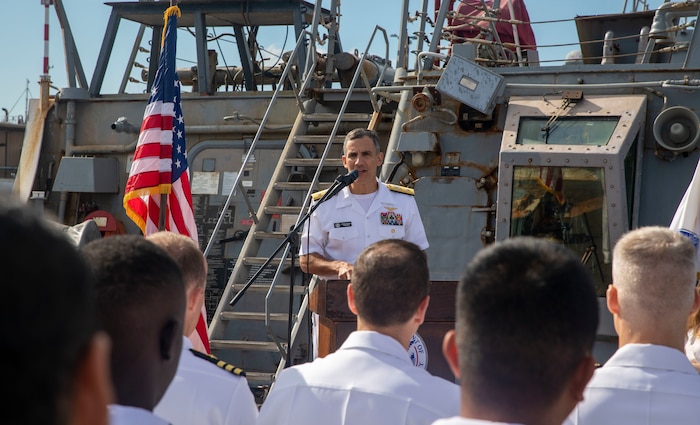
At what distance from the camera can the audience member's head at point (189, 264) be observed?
285 centimetres

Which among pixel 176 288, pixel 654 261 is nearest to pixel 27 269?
pixel 176 288

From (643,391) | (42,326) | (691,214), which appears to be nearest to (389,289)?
(643,391)

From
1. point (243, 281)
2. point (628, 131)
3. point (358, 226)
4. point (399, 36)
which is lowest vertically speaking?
point (243, 281)

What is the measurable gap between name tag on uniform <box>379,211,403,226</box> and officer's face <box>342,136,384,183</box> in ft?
0.84

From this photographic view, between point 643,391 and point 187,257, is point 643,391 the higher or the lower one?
the lower one

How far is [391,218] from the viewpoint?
5.61 meters

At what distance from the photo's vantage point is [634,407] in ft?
8.04

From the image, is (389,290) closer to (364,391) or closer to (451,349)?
(364,391)

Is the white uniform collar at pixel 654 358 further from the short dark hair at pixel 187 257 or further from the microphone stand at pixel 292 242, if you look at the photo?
the microphone stand at pixel 292 242

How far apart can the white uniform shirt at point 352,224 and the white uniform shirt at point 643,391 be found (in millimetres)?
3080

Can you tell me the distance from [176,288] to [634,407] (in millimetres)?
1263

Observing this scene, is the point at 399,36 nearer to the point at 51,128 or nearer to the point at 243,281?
the point at 243,281

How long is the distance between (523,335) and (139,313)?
773 millimetres

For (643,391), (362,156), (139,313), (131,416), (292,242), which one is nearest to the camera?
(131,416)
